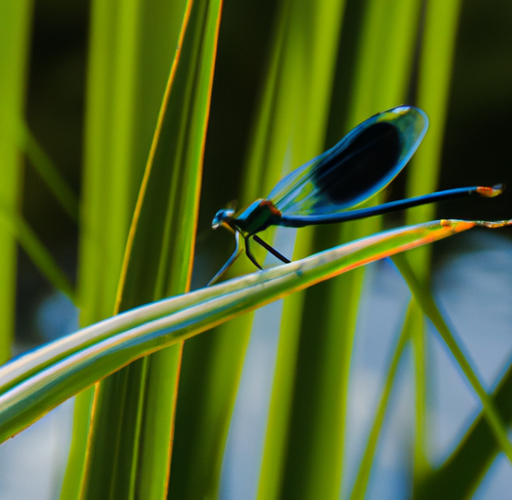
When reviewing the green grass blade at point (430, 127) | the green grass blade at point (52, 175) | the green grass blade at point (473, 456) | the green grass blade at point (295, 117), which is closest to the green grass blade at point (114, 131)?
the green grass blade at point (52, 175)

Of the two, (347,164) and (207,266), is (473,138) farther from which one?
(207,266)

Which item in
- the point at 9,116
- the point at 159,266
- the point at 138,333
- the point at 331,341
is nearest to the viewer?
the point at 138,333

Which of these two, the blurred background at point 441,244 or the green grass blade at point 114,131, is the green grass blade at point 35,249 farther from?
the blurred background at point 441,244

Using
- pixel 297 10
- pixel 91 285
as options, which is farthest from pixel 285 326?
pixel 297 10

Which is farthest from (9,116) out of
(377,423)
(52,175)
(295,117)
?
(377,423)

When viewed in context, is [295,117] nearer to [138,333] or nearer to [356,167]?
[356,167]

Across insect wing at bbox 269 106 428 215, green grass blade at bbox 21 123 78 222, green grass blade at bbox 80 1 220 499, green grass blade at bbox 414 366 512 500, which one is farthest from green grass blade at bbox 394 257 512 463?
green grass blade at bbox 21 123 78 222
